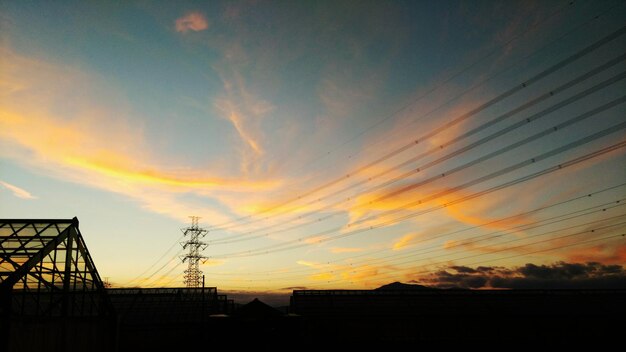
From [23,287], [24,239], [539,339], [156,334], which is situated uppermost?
[24,239]

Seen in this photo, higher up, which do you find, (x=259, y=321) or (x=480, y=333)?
(x=259, y=321)

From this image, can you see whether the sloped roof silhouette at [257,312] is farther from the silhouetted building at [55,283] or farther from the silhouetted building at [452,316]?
the silhouetted building at [55,283]

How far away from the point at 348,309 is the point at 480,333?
569 inches

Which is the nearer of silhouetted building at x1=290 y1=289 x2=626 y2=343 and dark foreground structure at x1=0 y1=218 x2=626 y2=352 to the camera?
dark foreground structure at x1=0 y1=218 x2=626 y2=352

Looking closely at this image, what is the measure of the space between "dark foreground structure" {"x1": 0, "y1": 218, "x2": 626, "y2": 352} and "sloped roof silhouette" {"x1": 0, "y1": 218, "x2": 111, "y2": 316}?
6 centimetres

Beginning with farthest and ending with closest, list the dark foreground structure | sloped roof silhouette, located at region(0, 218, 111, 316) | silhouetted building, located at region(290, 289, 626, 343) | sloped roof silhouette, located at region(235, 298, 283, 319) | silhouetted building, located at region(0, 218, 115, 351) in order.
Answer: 1. silhouetted building, located at region(290, 289, 626, 343)
2. sloped roof silhouette, located at region(235, 298, 283, 319)
3. the dark foreground structure
4. sloped roof silhouette, located at region(0, 218, 111, 316)
5. silhouetted building, located at region(0, 218, 115, 351)

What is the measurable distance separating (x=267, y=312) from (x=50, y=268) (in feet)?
61.8

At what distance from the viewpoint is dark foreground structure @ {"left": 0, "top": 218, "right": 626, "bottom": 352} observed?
80.7 ft

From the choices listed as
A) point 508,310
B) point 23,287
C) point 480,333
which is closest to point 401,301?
point 480,333

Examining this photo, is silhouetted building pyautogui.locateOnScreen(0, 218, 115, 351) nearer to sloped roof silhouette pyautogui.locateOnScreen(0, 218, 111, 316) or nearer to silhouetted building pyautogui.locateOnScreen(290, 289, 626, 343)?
sloped roof silhouette pyautogui.locateOnScreen(0, 218, 111, 316)

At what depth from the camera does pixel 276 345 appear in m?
36.2

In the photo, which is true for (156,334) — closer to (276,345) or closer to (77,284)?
(276,345)

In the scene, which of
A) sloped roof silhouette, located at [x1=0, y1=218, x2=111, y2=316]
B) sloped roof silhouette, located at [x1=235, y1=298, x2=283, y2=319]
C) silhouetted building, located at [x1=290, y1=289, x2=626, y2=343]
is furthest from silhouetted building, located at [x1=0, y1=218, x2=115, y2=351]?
silhouetted building, located at [x1=290, y1=289, x2=626, y2=343]

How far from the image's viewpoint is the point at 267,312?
1463 inches
